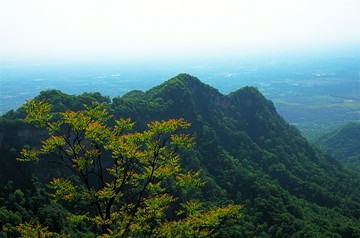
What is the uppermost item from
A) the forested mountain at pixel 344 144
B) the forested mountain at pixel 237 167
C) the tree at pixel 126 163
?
the tree at pixel 126 163

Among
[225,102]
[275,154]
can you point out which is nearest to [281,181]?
[275,154]

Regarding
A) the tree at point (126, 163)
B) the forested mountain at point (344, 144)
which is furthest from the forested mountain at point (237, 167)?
the forested mountain at point (344, 144)

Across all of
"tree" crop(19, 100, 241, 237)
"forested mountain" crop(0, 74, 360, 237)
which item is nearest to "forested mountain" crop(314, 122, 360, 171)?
"forested mountain" crop(0, 74, 360, 237)

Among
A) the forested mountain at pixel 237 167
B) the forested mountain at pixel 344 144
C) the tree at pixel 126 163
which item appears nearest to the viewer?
the tree at pixel 126 163

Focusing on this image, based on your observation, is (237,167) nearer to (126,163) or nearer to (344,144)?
(126,163)

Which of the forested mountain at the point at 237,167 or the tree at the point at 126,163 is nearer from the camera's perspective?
the tree at the point at 126,163

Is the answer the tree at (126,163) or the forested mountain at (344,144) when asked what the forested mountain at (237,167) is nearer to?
the tree at (126,163)

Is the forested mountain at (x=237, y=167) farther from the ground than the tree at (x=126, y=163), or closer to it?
closer to it
